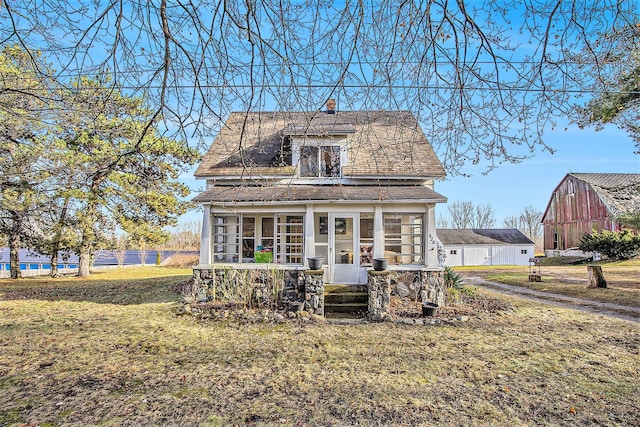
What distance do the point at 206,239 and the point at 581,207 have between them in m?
32.7

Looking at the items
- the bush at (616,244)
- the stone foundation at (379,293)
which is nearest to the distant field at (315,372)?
the stone foundation at (379,293)

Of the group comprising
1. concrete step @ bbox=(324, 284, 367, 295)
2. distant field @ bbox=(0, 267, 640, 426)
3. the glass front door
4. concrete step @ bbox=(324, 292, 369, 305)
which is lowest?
distant field @ bbox=(0, 267, 640, 426)

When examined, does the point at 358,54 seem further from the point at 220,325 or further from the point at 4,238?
the point at 4,238

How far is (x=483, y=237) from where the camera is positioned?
34.0m

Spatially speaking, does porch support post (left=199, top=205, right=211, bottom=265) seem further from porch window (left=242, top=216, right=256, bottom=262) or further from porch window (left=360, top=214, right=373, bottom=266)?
porch window (left=360, top=214, right=373, bottom=266)

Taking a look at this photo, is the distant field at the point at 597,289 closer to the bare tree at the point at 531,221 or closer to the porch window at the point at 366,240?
the porch window at the point at 366,240

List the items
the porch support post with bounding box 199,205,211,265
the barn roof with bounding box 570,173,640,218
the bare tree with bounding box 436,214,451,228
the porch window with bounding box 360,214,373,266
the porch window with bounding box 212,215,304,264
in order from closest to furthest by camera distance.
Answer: the porch support post with bounding box 199,205,211,265 < the porch window with bounding box 360,214,373,266 < the porch window with bounding box 212,215,304,264 < the barn roof with bounding box 570,173,640,218 < the bare tree with bounding box 436,214,451,228

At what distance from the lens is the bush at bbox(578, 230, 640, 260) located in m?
24.2

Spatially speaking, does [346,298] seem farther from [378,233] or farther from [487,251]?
[487,251]

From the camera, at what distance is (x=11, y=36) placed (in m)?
4.41

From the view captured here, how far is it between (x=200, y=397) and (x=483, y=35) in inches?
214

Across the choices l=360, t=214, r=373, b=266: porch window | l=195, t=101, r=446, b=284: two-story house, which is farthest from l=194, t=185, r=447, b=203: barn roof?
l=360, t=214, r=373, b=266: porch window

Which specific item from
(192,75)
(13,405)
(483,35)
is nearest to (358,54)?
(483,35)

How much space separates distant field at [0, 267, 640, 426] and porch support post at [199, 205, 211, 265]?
7.55 feet
